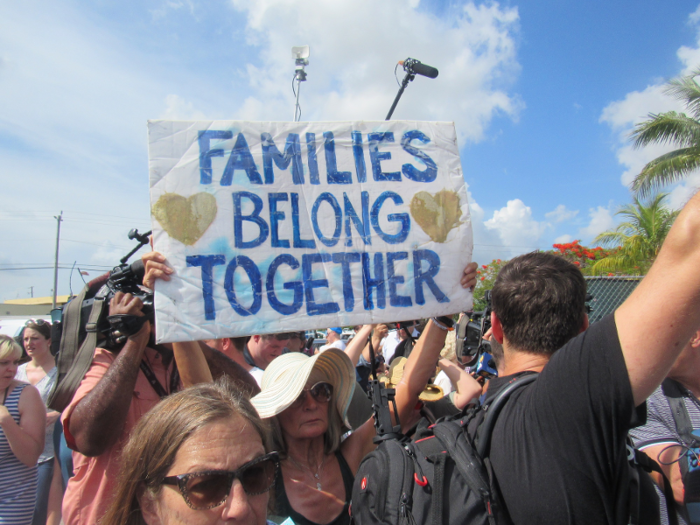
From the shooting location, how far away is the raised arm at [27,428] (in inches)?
106

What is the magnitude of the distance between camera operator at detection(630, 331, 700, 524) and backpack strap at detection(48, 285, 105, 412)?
242cm

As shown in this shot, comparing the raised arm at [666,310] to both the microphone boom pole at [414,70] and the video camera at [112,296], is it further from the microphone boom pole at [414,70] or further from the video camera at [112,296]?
the microphone boom pole at [414,70]

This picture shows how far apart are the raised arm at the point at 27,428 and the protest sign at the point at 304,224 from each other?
69.9 inches

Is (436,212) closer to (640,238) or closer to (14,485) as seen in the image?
(14,485)

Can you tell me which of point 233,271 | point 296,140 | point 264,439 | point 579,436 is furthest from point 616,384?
point 296,140

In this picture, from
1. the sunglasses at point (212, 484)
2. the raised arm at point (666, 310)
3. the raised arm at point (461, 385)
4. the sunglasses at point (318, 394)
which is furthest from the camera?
the raised arm at point (461, 385)

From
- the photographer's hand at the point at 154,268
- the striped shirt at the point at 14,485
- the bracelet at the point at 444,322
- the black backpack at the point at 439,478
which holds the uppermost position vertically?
the photographer's hand at the point at 154,268

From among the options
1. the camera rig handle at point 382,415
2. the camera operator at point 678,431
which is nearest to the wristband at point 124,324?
the camera rig handle at point 382,415

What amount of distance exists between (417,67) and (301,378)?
2692mm

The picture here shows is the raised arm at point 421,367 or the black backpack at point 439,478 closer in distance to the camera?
the black backpack at point 439,478

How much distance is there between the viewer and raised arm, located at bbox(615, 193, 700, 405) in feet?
2.83

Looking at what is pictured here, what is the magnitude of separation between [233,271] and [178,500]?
96cm

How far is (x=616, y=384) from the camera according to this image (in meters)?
0.92

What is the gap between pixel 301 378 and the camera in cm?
190
